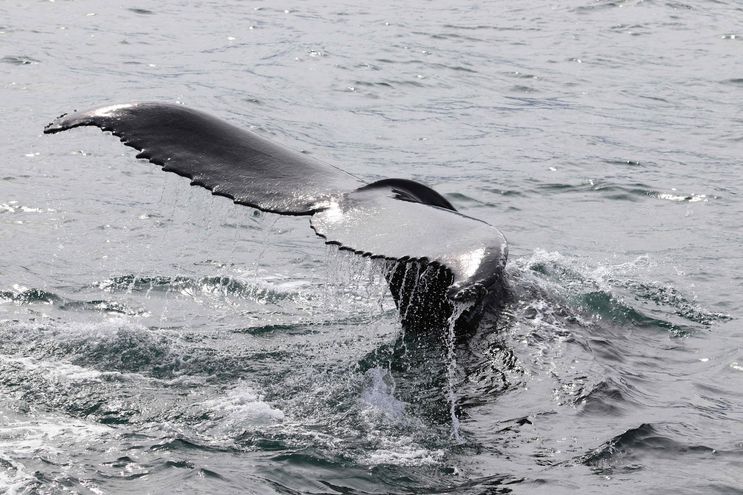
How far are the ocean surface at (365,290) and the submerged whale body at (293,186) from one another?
40 cm

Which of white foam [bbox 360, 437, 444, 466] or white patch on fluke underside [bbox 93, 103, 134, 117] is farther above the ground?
white patch on fluke underside [bbox 93, 103, 134, 117]

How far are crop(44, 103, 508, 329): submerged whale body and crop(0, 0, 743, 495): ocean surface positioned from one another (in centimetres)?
40

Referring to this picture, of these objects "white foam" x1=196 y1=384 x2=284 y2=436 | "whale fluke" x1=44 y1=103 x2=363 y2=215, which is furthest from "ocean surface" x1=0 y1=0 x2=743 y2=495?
"whale fluke" x1=44 y1=103 x2=363 y2=215

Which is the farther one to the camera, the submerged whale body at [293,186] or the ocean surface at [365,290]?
the ocean surface at [365,290]

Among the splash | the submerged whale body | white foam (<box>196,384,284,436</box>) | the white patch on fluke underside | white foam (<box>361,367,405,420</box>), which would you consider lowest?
white foam (<box>196,384,284,436</box>)

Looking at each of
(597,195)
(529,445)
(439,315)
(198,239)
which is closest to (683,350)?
(439,315)

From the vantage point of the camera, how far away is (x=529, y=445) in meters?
4.88

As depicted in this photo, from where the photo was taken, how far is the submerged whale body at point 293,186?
4297mm

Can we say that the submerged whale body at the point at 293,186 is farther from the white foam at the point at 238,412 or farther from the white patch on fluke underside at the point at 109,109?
the white foam at the point at 238,412

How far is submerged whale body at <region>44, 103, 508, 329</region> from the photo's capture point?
4297 millimetres

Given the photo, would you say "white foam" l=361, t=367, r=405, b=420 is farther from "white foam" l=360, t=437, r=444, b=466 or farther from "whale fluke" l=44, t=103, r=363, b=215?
"whale fluke" l=44, t=103, r=363, b=215

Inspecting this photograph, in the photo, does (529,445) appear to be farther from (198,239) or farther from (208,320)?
(198,239)

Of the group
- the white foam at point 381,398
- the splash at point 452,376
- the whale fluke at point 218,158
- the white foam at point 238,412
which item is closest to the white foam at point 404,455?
the splash at point 452,376

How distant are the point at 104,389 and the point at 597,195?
6.81 meters
